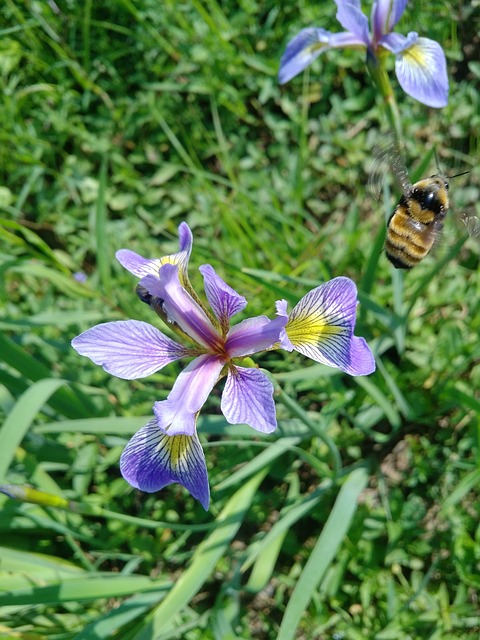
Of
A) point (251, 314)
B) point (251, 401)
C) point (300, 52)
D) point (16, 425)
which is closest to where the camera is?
point (251, 401)

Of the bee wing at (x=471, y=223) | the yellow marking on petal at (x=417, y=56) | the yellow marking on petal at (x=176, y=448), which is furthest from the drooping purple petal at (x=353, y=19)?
the yellow marking on petal at (x=176, y=448)

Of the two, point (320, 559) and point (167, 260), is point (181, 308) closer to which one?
point (167, 260)

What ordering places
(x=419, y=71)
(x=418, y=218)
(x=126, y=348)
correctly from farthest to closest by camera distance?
1. (x=419, y=71)
2. (x=418, y=218)
3. (x=126, y=348)

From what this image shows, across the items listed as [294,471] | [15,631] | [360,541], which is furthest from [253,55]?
[15,631]

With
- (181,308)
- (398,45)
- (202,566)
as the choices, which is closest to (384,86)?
(398,45)

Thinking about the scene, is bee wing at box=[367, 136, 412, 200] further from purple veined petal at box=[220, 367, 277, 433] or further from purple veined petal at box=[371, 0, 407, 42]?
purple veined petal at box=[220, 367, 277, 433]

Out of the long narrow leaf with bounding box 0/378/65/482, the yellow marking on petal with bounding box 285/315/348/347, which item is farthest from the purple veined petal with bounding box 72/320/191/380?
the long narrow leaf with bounding box 0/378/65/482
